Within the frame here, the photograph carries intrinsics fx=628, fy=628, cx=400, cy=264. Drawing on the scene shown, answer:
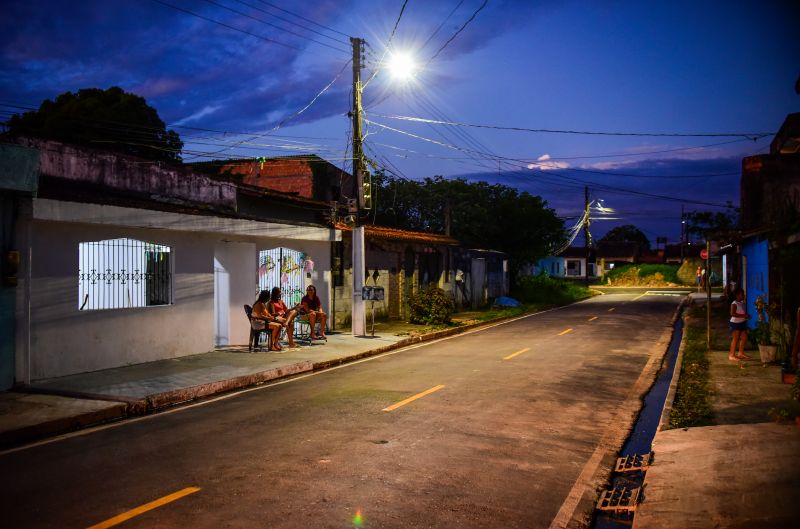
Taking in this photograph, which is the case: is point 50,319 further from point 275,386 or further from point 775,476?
point 775,476

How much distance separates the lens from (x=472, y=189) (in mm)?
46438

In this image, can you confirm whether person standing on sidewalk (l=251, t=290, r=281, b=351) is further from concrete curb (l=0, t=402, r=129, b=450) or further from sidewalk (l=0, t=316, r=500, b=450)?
concrete curb (l=0, t=402, r=129, b=450)

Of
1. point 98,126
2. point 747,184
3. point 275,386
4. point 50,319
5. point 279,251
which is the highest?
point 98,126

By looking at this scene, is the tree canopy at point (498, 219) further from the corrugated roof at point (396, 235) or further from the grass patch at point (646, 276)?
the grass patch at point (646, 276)

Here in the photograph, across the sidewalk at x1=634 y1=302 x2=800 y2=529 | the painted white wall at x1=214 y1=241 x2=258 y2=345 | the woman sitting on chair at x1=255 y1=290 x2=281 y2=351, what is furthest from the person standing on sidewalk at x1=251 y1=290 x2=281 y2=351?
the sidewalk at x1=634 y1=302 x2=800 y2=529

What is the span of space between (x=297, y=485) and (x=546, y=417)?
4.01 meters

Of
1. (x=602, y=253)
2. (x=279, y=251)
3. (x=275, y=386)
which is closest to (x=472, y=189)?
(x=279, y=251)

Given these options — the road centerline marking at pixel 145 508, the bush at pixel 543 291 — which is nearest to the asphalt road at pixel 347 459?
the road centerline marking at pixel 145 508

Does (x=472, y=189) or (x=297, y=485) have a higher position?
(x=472, y=189)

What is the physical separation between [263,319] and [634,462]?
10119 millimetres

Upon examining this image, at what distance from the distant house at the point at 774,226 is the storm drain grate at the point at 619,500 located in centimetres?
637

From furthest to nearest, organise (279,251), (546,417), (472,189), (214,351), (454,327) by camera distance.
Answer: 1. (472,189)
2. (454,327)
3. (279,251)
4. (214,351)
5. (546,417)

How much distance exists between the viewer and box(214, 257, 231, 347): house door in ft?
52.2

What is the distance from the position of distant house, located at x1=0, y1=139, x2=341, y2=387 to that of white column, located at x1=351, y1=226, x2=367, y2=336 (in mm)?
1416
